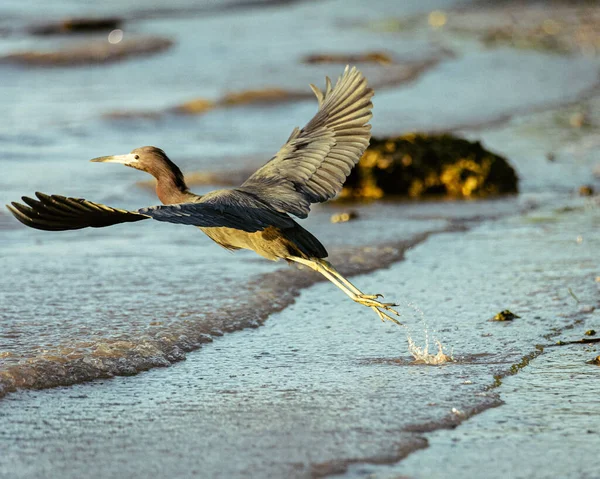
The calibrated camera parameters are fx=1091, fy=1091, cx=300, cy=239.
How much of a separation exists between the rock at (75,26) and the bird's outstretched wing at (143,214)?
60.0 feet

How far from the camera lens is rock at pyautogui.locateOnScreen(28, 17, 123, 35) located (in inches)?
885

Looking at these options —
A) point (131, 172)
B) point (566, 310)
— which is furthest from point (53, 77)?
point (566, 310)

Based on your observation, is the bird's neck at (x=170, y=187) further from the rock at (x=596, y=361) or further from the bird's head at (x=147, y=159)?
the rock at (x=596, y=361)

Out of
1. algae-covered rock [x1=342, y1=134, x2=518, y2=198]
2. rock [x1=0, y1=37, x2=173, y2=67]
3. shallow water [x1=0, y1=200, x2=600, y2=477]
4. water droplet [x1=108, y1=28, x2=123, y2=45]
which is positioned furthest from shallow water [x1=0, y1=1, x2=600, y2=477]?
water droplet [x1=108, y1=28, x2=123, y2=45]

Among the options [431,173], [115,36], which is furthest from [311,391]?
[115,36]

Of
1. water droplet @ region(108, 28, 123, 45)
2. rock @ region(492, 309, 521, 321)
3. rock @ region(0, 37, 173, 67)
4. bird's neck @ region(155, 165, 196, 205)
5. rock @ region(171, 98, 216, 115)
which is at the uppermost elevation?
water droplet @ region(108, 28, 123, 45)

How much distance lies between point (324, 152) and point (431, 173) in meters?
4.16

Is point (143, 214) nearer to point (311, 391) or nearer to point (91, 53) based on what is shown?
point (311, 391)

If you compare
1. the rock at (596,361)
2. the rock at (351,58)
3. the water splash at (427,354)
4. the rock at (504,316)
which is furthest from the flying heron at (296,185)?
the rock at (351,58)

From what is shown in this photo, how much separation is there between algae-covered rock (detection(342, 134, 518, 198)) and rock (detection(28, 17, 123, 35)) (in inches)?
565

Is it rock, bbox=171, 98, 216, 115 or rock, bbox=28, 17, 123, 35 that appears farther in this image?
rock, bbox=28, 17, 123, 35

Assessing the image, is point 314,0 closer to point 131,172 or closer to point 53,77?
point 53,77

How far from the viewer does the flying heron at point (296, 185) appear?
4.95 m

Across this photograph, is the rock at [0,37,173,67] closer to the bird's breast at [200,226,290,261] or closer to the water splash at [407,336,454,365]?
the bird's breast at [200,226,290,261]
